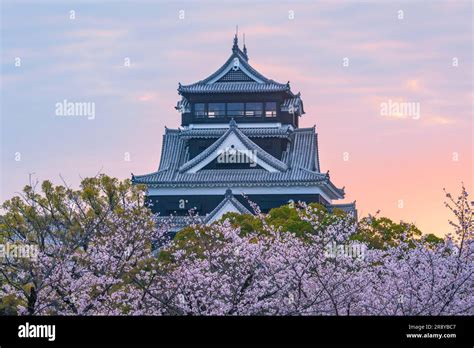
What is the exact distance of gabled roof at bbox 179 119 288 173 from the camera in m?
56.7

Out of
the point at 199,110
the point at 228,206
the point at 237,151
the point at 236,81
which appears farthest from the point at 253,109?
the point at 228,206

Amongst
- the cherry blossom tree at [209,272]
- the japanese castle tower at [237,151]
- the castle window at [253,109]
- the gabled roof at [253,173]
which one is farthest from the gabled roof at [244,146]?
the cherry blossom tree at [209,272]

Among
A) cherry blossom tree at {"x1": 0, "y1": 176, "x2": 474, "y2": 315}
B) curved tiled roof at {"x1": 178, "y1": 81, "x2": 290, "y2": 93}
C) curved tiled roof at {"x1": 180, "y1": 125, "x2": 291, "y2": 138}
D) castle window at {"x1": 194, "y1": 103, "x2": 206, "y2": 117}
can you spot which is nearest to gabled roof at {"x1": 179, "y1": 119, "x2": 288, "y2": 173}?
curved tiled roof at {"x1": 180, "y1": 125, "x2": 291, "y2": 138}

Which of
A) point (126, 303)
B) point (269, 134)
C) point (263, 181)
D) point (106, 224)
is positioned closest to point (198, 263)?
point (126, 303)

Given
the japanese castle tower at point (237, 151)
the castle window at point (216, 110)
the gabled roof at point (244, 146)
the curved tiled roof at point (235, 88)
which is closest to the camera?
the japanese castle tower at point (237, 151)

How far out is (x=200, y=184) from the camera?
55.9 metres

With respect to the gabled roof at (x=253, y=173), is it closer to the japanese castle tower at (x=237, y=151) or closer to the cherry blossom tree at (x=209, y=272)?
the japanese castle tower at (x=237, y=151)

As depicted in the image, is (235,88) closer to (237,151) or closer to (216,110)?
(216,110)

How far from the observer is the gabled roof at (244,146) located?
56.7 m

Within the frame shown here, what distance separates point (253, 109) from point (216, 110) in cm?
205

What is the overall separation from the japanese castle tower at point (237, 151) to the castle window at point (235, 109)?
0.04 meters

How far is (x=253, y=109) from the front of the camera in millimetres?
61719

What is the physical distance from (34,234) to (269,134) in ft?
117

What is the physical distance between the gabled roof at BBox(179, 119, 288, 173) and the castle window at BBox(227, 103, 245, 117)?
12.0ft
